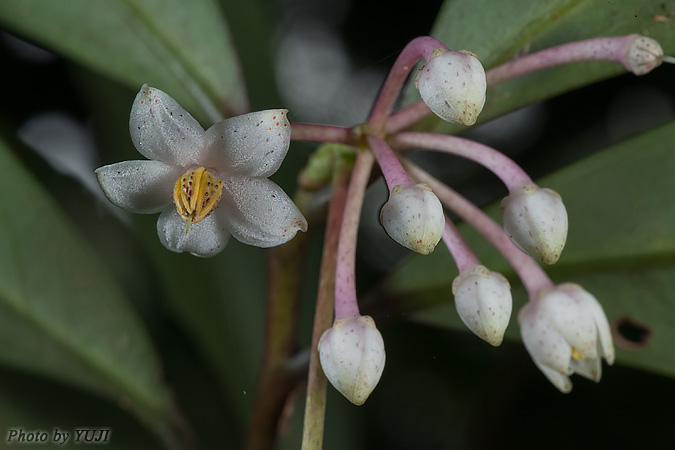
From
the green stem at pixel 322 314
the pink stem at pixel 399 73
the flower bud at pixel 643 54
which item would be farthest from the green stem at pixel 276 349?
the flower bud at pixel 643 54

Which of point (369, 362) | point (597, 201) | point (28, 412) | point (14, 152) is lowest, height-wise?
point (369, 362)

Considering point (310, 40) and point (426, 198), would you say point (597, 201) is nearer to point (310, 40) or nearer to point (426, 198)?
point (426, 198)

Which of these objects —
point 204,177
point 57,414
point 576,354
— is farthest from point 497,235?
point 57,414

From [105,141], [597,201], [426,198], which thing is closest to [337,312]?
[426,198]

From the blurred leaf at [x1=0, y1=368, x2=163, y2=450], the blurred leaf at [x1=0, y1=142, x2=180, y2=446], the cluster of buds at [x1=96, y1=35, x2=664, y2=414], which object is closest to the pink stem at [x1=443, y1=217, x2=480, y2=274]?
the cluster of buds at [x1=96, y1=35, x2=664, y2=414]

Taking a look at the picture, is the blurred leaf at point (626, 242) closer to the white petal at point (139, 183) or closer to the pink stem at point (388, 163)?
the pink stem at point (388, 163)
